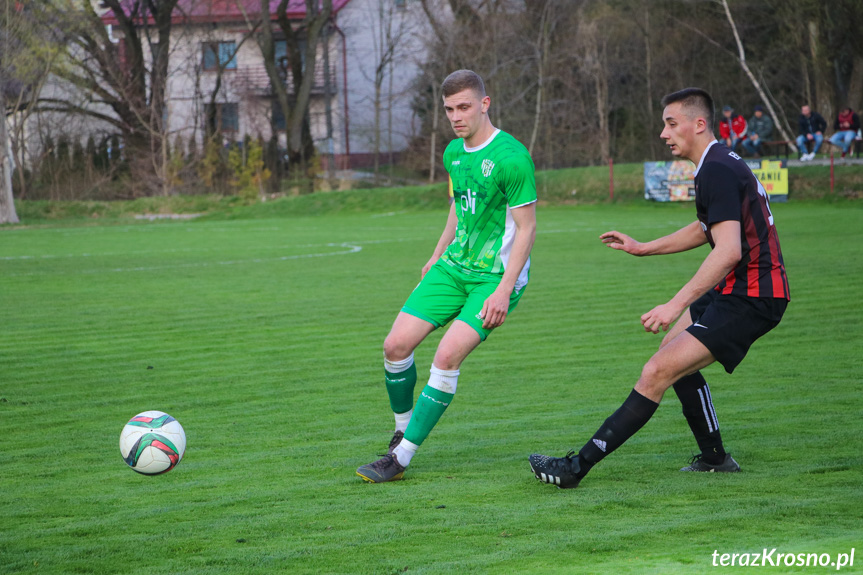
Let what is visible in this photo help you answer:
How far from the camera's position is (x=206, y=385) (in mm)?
8023

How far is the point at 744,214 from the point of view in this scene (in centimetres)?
462

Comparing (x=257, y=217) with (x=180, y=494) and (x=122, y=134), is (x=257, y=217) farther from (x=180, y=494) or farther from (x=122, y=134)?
(x=180, y=494)

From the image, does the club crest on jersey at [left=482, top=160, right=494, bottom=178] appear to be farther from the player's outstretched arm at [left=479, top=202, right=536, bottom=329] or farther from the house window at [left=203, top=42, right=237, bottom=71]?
the house window at [left=203, top=42, right=237, bottom=71]

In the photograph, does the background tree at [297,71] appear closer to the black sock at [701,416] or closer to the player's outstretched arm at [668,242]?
the player's outstretched arm at [668,242]

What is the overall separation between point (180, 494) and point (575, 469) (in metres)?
2.04

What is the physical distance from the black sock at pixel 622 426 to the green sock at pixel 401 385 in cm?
123

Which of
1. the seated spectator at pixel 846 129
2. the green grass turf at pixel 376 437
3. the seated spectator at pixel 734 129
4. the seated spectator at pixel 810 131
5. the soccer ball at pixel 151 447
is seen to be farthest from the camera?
the seated spectator at pixel 734 129

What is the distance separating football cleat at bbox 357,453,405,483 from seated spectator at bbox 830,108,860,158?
97.9ft

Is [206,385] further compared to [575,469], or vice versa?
[206,385]

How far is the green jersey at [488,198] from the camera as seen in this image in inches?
202

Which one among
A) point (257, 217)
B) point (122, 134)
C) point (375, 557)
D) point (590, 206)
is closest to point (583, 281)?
point (375, 557)

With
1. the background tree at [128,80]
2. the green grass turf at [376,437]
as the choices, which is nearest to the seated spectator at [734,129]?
the green grass turf at [376,437]

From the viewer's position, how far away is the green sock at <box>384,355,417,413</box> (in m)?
5.50

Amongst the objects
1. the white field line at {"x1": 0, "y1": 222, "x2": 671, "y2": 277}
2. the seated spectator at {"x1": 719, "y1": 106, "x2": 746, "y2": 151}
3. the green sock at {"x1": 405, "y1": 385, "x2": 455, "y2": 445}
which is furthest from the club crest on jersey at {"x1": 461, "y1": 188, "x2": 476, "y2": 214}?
the seated spectator at {"x1": 719, "y1": 106, "x2": 746, "y2": 151}
